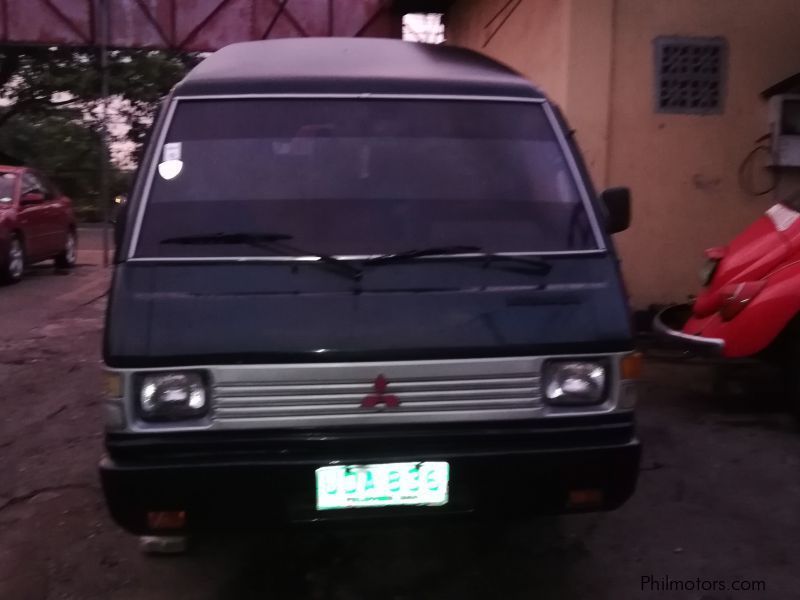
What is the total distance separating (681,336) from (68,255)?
10.6 metres

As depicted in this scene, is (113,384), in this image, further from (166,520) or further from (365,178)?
(365,178)

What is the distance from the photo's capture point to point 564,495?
3053 mm

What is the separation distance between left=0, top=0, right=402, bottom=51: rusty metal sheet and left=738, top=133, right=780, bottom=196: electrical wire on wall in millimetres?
6396

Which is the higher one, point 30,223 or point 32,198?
point 32,198

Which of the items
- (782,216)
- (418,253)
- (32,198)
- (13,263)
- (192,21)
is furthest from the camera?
(192,21)

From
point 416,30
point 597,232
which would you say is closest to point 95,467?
point 597,232

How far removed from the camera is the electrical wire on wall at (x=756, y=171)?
7.50 metres

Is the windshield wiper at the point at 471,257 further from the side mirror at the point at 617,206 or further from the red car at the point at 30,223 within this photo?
the red car at the point at 30,223

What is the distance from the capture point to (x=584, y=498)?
3090mm

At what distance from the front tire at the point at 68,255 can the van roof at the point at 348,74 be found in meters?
10.1

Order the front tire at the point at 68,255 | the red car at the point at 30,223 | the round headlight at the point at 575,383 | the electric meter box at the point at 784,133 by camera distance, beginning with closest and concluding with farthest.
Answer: the round headlight at the point at 575,383 < the electric meter box at the point at 784,133 < the red car at the point at 30,223 < the front tire at the point at 68,255

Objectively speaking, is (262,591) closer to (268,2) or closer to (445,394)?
(445,394)

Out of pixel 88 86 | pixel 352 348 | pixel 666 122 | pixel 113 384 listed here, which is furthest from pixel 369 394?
pixel 88 86

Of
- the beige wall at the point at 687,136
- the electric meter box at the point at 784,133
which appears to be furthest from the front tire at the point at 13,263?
the electric meter box at the point at 784,133
